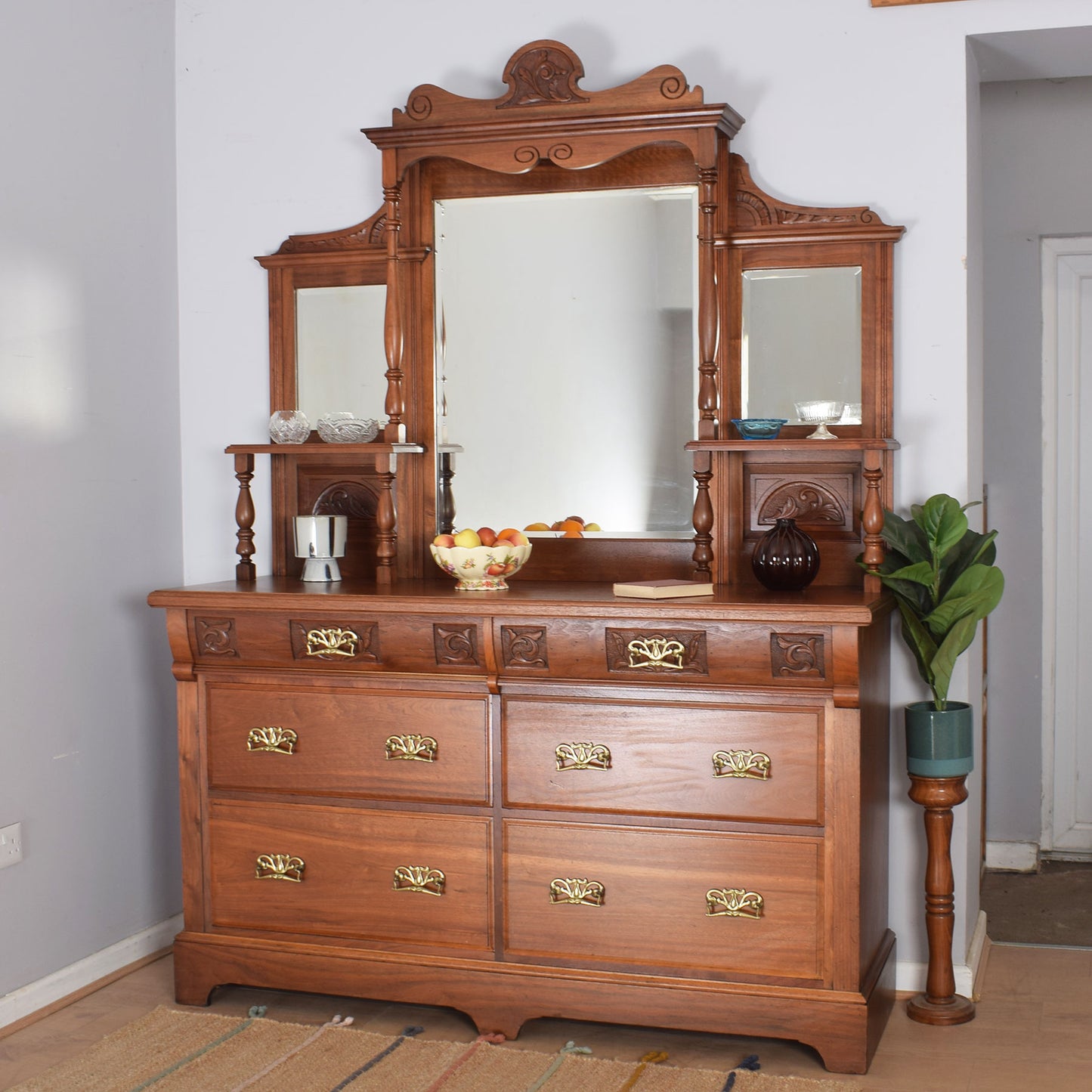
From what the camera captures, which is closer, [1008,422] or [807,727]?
[807,727]

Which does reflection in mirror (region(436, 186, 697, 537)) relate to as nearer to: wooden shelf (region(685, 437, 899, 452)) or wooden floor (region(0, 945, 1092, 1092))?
wooden shelf (region(685, 437, 899, 452))

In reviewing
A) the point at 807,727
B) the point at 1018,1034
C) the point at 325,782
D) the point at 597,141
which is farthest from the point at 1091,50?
the point at 325,782

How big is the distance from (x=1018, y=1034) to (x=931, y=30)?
7.99 feet

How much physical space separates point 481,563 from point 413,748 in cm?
48

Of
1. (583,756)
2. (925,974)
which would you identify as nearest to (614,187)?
(583,756)

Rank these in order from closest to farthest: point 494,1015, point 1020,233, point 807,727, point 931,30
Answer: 1. point 807,727
2. point 494,1015
3. point 931,30
4. point 1020,233

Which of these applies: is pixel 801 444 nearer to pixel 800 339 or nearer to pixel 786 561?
pixel 786 561

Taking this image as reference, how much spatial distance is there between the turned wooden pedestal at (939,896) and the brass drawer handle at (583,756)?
0.77m

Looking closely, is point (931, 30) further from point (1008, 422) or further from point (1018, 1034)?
point (1018, 1034)

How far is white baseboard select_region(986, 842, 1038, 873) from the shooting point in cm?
432

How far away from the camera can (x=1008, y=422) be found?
4340 mm

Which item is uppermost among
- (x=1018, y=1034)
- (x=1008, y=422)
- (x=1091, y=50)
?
(x=1091, y=50)

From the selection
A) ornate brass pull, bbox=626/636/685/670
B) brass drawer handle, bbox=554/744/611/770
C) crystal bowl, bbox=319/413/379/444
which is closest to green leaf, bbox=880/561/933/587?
ornate brass pull, bbox=626/636/685/670

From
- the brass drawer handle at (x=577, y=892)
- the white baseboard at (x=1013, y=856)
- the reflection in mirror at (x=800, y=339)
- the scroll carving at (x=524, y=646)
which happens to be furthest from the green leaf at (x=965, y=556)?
the white baseboard at (x=1013, y=856)
